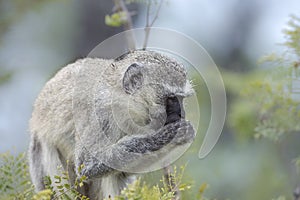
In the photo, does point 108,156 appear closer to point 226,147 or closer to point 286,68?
point 286,68

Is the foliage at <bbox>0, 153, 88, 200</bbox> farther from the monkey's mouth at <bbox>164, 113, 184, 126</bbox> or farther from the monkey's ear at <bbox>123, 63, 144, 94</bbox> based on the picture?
the monkey's ear at <bbox>123, 63, 144, 94</bbox>

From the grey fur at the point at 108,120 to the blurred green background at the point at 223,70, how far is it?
287mm

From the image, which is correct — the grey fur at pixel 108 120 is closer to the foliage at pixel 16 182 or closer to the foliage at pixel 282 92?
the foliage at pixel 16 182

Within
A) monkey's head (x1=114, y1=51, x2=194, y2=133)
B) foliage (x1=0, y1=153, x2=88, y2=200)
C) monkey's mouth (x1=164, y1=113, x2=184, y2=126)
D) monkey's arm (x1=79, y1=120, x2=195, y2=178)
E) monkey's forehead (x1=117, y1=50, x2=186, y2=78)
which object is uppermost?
monkey's forehead (x1=117, y1=50, x2=186, y2=78)

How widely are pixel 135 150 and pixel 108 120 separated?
15.5 inches

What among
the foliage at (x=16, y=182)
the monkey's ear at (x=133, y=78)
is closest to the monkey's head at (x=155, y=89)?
the monkey's ear at (x=133, y=78)

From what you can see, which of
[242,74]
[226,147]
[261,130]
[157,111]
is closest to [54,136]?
[157,111]

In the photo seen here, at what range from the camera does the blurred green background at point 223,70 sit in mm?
3988

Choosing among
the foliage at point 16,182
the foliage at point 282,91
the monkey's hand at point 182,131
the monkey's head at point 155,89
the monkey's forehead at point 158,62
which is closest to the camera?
the foliage at point 16,182

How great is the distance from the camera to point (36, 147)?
14.7ft

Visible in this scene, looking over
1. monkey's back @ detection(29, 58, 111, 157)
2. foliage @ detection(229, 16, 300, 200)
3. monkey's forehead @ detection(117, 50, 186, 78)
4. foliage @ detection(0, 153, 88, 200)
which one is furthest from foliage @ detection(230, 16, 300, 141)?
foliage @ detection(0, 153, 88, 200)

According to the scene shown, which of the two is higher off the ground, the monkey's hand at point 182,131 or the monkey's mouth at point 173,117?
the monkey's mouth at point 173,117

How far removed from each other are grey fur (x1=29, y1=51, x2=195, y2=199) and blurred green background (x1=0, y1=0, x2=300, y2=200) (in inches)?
11.3

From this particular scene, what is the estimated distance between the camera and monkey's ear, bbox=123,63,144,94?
143 inches
